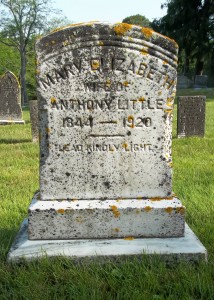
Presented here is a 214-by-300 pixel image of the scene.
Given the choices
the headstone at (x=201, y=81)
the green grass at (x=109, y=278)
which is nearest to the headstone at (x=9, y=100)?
the green grass at (x=109, y=278)

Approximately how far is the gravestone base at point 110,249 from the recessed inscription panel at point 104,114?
370 millimetres

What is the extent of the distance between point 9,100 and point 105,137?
453 inches

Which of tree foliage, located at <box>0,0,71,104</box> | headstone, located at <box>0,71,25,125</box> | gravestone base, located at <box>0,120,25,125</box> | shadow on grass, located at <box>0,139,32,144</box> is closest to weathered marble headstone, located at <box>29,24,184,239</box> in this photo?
shadow on grass, located at <box>0,139,32,144</box>

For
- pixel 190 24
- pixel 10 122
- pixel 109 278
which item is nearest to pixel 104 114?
pixel 109 278

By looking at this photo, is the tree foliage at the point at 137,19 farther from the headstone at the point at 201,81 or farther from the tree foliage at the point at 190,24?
the tree foliage at the point at 190,24

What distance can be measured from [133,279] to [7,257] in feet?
3.09

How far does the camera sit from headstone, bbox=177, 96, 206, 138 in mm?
8875

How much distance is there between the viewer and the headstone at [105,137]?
9.89ft

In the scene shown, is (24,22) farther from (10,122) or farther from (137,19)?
(137,19)

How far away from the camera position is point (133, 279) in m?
2.65

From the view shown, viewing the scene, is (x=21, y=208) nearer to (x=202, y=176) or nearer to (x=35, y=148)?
(x=202, y=176)

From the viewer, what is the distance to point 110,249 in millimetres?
2951

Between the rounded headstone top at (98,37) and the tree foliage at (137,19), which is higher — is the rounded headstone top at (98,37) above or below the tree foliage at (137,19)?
below

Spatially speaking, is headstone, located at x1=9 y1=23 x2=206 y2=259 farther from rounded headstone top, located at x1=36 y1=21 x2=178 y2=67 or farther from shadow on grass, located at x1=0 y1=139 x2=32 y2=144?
shadow on grass, located at x1=0 y1=139 x2=32 y2=144
